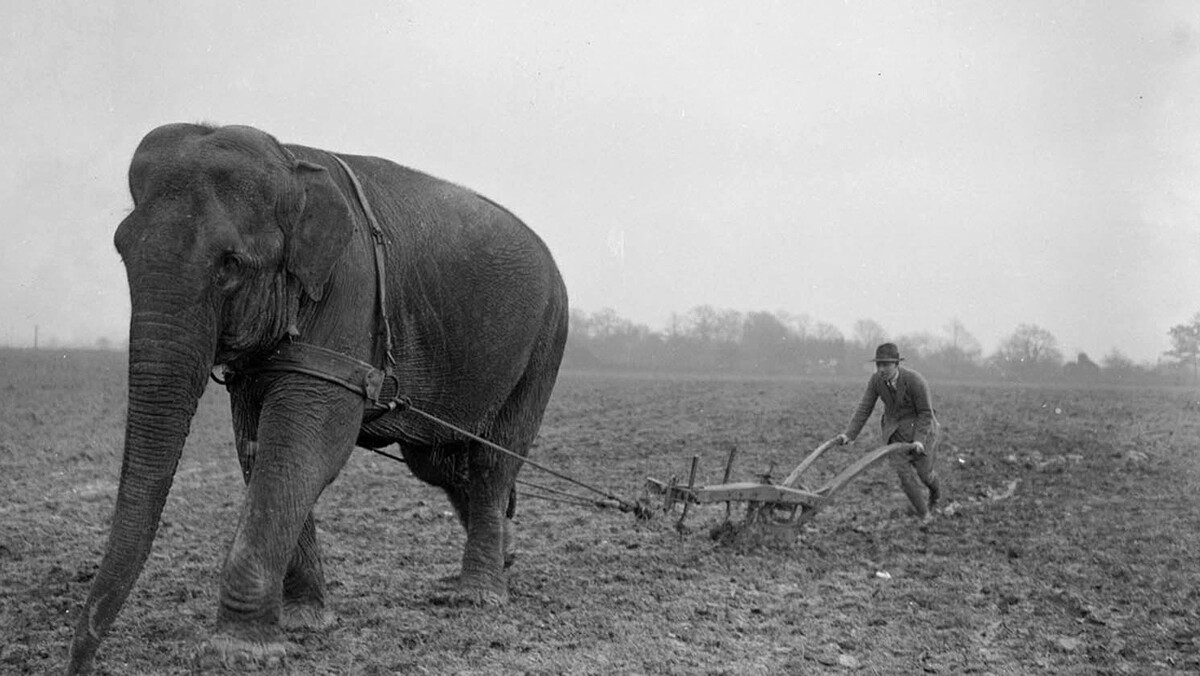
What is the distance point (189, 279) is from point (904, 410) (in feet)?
26.1

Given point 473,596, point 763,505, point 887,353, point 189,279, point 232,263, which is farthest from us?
point 887,353

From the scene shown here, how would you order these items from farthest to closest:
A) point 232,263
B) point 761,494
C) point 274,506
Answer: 1. point 761,494
2. point 274,506
3. point 232,263

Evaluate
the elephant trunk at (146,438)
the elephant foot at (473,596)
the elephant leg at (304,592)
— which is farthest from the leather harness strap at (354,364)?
the elephant foot at (473,596)

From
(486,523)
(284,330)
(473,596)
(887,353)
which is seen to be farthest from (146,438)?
(887,353)

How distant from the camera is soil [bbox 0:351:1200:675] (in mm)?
5855

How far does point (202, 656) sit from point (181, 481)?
26.7ft

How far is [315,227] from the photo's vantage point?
529cm

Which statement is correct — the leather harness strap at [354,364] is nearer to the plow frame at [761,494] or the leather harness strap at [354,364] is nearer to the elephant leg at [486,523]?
the elephant leg at [486,523]

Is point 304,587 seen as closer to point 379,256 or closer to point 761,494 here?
point 379,256

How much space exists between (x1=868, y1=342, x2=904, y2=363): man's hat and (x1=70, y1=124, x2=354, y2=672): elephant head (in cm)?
686

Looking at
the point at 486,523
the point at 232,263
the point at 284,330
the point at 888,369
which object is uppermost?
the point at 232,263

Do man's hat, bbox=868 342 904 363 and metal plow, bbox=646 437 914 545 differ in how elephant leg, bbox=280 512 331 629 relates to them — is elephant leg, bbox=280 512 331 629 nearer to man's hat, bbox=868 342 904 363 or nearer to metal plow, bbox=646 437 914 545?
metal plow, bbox=646 437 914 545

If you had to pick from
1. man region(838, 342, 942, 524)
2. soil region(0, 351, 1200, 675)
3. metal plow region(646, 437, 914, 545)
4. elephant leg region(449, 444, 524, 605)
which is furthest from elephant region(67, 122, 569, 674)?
man region(838, 342, 942, 524)

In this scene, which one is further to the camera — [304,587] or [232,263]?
[304,587]
